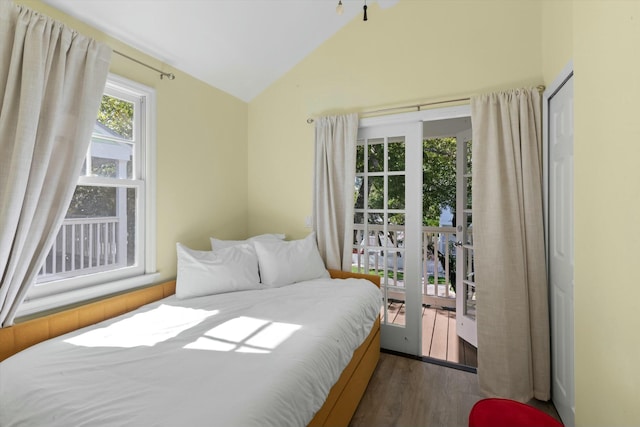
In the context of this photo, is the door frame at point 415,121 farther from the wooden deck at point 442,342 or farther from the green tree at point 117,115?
the green tree at point 117,115

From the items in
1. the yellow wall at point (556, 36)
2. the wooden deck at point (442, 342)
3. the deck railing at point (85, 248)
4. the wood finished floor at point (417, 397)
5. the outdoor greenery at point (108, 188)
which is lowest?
the wood finished floor at point (417, 397)

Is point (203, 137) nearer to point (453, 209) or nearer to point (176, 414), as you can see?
point (176, 414)

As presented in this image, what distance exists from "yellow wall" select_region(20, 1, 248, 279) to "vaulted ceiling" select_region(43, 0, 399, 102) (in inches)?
3.9

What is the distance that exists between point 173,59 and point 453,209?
3789 millimetres

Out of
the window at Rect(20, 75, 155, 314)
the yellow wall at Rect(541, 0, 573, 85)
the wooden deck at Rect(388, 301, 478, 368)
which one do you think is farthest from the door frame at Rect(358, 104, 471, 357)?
the window at Rect(20, 75, 155, 314)

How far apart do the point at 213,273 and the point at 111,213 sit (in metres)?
0.81

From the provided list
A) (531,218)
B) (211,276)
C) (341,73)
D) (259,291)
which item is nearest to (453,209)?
(531,218)

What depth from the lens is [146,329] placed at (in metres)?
1.59

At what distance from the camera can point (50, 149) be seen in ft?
5.02

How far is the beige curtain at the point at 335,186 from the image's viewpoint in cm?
269

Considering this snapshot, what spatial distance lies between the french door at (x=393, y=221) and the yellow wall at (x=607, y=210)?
1.36m

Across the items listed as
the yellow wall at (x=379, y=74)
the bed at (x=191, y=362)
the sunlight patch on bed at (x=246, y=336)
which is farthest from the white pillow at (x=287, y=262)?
the sunlight patch on bed at (x=246, y=336)

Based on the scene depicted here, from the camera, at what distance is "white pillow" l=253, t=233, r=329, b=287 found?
8.01ft

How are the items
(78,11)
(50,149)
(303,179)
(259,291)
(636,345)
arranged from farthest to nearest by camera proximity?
1. (303,179)
2. (259,291)
3. (78,11)
4. (50,149)
5. (636,345)
